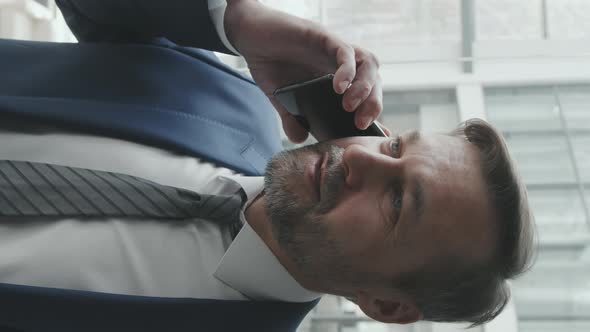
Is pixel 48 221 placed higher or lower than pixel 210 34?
lower

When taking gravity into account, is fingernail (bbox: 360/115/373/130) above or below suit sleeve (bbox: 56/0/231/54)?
below

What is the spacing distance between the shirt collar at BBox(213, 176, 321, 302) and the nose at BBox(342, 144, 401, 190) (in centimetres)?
18

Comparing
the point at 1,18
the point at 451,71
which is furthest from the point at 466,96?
the point at 1,18

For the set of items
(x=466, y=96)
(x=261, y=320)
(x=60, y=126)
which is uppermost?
(x=60, y=126)

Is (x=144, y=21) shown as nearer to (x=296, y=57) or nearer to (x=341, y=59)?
(x=296, y=57)

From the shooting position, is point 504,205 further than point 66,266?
Yes

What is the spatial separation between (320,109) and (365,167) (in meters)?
0.13

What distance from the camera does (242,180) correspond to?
44.9 inches

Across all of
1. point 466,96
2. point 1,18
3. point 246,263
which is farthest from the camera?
point 466,96

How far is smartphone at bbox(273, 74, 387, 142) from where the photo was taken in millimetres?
1044

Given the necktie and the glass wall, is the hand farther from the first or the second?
the glass wall

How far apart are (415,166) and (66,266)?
1.91 feet

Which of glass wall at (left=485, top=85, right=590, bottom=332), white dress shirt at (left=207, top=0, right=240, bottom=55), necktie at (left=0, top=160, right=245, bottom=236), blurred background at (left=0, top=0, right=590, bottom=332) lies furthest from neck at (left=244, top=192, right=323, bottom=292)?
glass wall at (left=485, top=85, right=590, bottom=332)

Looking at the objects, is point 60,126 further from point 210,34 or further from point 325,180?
point 325,180
